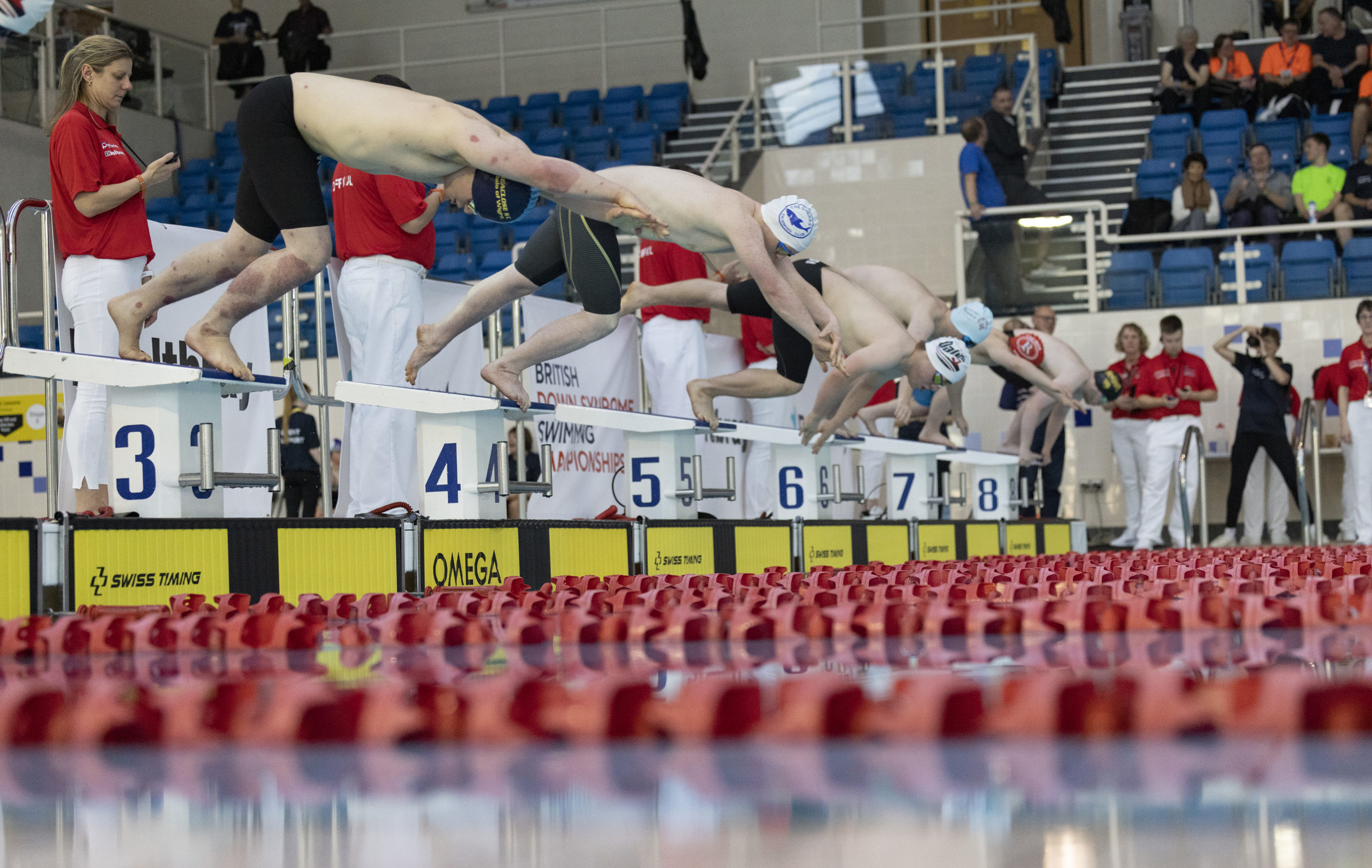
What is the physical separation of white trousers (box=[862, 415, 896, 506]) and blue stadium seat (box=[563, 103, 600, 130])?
7034 millimetres

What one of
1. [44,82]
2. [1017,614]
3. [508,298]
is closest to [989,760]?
[1017,614]

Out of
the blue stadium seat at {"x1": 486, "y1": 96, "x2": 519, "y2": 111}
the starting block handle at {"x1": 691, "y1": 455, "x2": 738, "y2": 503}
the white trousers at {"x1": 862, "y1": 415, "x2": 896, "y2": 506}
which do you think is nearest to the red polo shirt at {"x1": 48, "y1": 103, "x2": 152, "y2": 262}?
the starting block handle at {"x1": 691, "y1": 455, "x2": 738, "y2": 503}

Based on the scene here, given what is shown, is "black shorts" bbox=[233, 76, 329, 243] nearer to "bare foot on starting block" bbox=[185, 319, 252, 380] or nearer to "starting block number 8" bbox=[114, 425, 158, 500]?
"bare foot on starting block" bbox=[185, 319, 252, 380]

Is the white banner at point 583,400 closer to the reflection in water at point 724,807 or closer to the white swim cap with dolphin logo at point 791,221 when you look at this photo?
the white swim cap with dolphin logo at point 791,221

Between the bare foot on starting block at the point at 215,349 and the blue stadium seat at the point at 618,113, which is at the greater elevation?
the blue stadium seat at the point at 618,113

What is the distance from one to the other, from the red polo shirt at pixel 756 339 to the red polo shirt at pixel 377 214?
13.1 feet

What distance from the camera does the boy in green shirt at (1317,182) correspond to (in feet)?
42.9

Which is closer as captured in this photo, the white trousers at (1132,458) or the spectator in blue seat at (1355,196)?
the white trousers at (1132,458)

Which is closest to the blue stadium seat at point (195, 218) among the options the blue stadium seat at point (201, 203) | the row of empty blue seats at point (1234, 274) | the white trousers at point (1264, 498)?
the blue stadium seat at point (201, 203)

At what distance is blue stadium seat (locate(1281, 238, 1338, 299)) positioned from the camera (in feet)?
40.9

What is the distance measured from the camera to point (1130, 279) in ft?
41.7

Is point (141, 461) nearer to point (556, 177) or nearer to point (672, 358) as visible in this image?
point (556, 177)

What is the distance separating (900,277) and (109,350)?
476 centimetres

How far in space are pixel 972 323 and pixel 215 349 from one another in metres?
5.32
